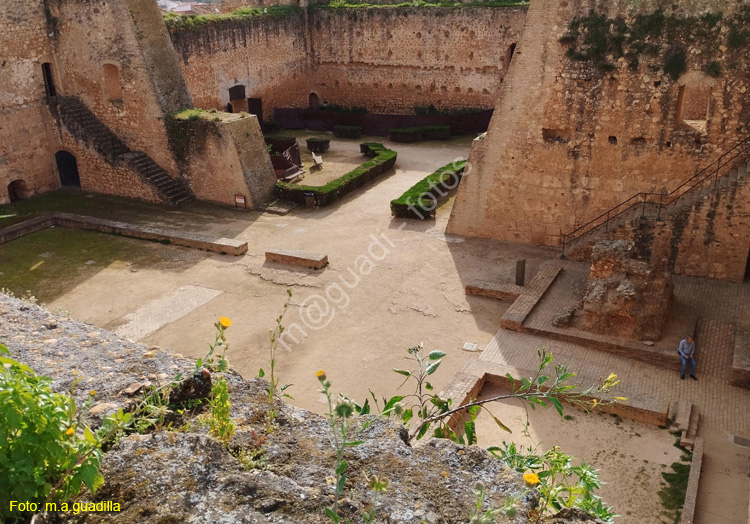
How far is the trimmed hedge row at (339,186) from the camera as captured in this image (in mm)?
17344

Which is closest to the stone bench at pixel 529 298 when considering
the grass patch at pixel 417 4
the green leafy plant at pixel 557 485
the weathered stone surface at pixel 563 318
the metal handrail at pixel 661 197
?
the weathered stone surface at pixel 563 318

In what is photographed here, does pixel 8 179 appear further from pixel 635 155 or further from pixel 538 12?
pixel 635 155

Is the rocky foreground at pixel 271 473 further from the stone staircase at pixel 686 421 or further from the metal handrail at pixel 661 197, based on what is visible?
the metal handrail at pixel 661 197

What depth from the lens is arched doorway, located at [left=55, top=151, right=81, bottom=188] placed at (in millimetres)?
19359

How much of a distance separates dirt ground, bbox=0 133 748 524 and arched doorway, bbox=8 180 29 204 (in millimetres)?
1123

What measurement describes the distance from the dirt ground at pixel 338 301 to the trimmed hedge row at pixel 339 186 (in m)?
0.34

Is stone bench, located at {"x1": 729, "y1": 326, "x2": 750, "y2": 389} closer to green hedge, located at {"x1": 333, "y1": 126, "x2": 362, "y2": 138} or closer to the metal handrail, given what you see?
→ the metal handrail

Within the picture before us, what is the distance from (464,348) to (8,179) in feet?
45.7

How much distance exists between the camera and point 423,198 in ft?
54.8

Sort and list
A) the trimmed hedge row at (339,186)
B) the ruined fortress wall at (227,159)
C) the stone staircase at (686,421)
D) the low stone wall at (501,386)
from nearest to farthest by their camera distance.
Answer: the stone staircase at (686,421) → the low stone wall at (501,386) → the ruined fortress wall at (227,159) → the trimmed hedge row at (339,186)

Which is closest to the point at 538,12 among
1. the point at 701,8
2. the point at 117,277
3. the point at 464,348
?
the point at 701,8

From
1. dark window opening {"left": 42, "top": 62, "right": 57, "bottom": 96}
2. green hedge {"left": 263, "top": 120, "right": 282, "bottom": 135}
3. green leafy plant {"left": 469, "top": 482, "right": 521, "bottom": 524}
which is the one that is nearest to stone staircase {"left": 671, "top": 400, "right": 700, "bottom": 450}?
green leafy plant {"left": 469, "top": 482, "right": 521, "bottom": 524}

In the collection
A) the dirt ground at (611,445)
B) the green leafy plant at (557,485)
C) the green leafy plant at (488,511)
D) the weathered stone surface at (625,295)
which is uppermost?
the green leafy plant at (488,511)

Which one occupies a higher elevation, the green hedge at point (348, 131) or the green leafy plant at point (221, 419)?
the green leafy plant at point (221, 419)
